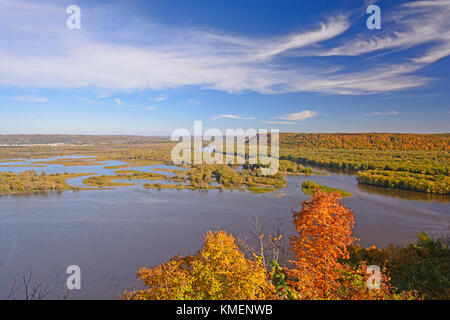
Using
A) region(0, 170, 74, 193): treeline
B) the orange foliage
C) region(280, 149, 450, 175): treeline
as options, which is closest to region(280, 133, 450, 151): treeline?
region(280, 149, 450, 175): treeline

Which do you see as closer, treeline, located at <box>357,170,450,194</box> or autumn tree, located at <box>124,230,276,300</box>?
autumn tree, located at <box>124,230,276,300</box>

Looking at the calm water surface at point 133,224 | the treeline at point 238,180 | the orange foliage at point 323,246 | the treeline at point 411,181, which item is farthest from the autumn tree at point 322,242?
the treeline at point 411,181

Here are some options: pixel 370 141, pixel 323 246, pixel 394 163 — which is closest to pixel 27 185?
pixel 323 246

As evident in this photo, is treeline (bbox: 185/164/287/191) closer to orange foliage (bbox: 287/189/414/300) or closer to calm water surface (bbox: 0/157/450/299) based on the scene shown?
calm water surface (bbox: 0/157/450/299)

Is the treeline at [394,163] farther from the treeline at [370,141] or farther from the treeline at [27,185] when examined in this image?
the treeline at [27,185]
